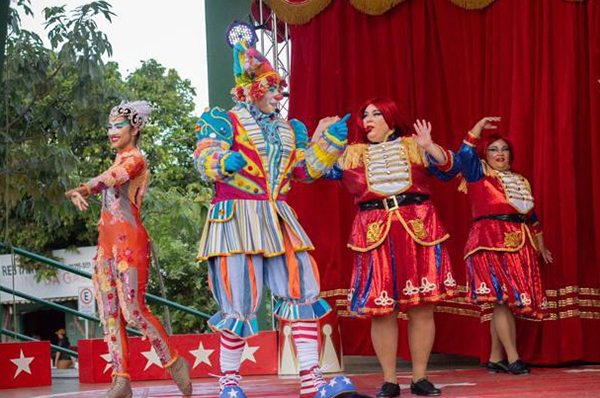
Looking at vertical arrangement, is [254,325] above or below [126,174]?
below

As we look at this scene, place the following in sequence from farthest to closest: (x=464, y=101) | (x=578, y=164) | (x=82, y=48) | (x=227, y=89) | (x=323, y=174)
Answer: (x=82, y=48)
(x=227, y=89)
(x=464, y=101)
(x=578, y=164)
(x=323, y=174)

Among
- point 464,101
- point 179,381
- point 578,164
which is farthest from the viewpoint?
point 464,101

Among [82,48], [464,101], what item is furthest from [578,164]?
[82,48]

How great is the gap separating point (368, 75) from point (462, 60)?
2.25 feet

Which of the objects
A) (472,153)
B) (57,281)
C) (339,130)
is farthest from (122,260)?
(57,281)

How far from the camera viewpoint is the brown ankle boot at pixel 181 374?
197 inches

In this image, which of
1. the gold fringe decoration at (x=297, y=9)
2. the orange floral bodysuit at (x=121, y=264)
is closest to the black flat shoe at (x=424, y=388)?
the orange floral bodysuit at (x=121, y=264)

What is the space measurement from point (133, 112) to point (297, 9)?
2.39 m

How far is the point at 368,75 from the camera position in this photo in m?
7.02

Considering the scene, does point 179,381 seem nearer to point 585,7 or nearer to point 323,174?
point 323,174

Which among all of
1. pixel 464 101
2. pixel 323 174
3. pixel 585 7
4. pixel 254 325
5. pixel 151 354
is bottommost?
pixel 151 354

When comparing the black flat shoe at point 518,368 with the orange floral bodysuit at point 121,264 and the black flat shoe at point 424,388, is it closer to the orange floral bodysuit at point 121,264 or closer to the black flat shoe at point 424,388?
the black flat shoe at point 424,388

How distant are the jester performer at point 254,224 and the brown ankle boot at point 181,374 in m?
0.76

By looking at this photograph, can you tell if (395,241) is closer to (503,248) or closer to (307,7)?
(503,248)
